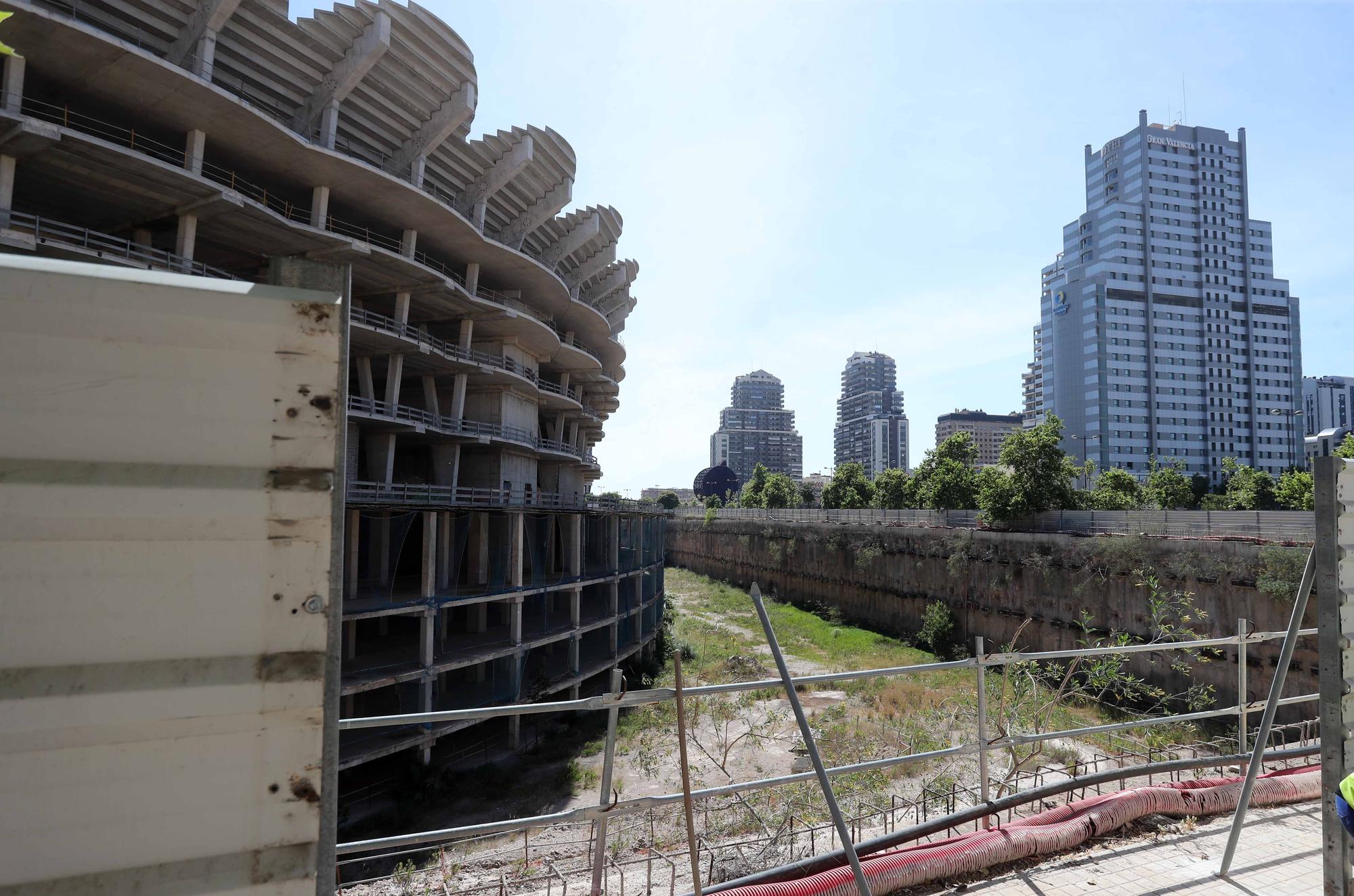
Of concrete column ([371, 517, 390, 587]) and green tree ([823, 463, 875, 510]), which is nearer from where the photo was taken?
concrete column ([371, 517, 390, 587])

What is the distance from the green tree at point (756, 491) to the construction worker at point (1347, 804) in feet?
231

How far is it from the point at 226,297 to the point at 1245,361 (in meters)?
105

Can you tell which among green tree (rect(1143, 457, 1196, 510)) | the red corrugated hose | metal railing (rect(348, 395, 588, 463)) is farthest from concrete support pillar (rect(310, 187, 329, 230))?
green tree (rect(1143, 457, 1196, 510))

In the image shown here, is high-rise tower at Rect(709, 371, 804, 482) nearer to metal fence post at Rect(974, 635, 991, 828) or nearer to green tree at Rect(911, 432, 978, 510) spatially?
green tree at Rect(911, 432, 978, 510)

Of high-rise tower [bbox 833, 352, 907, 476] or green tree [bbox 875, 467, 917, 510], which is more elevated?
high-rise tower [bbox 833, 352, 907, 476]

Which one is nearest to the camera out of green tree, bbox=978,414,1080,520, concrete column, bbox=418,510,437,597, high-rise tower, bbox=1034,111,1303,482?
concrete column, bbox=418,510,437,597

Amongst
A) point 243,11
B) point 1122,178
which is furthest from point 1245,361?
point 243,11

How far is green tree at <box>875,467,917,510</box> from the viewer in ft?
174

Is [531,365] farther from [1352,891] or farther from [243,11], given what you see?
[1352,891]

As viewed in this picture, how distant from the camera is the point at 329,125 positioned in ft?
61.7

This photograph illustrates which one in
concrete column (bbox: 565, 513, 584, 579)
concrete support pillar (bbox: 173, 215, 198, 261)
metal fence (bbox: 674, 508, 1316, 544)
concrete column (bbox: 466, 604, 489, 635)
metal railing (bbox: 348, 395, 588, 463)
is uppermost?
concrete support pillar (bbox: 173, 215, 198, 261)

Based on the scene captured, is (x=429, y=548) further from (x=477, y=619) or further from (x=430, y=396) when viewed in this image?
(x=430, y=396)

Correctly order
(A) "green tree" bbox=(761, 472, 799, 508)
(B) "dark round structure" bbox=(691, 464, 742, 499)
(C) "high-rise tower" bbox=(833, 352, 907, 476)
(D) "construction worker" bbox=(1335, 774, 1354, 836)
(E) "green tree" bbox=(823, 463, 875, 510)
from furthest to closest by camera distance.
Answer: (C) "high-rise tower" bbox=(833, 352, 907, 476) < (B) "dark round structure" bbox=(691, 464, 742, 499) < (A) "green tree" bbox=(761, 472, 799, 508) < (E) "green tree" bbox=(823, 463, 875, 510) < (D) "construction worker" bbox=(1335, 774, 1354, 836)

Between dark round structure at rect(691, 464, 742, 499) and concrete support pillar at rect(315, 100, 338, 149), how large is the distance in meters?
93.2
